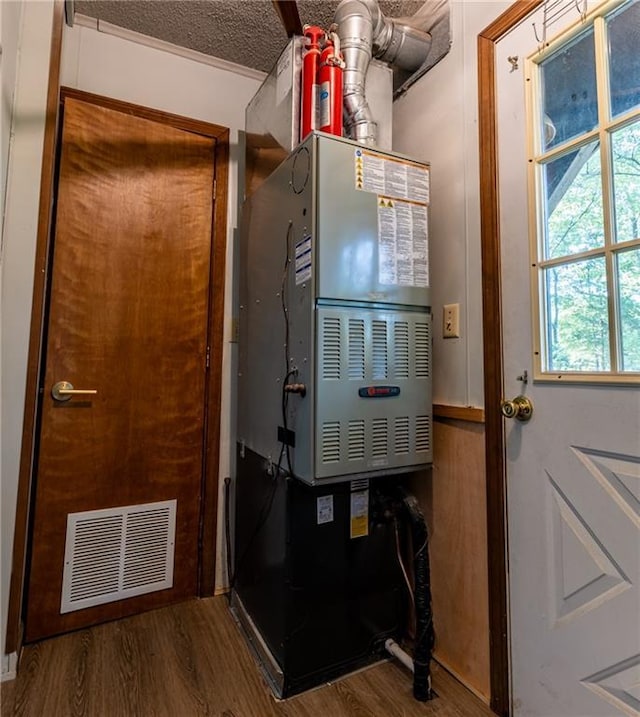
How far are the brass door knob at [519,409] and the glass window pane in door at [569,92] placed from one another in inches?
31.1

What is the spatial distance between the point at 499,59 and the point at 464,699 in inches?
86.4

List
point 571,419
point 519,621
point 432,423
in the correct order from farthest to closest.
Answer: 1. point 432,423
2. point 519,621
3. point 571,419

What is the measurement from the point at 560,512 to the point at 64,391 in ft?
6.18

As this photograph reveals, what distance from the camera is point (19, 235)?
A: 4.82 ft

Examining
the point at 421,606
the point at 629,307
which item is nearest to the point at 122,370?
the point at 421,606

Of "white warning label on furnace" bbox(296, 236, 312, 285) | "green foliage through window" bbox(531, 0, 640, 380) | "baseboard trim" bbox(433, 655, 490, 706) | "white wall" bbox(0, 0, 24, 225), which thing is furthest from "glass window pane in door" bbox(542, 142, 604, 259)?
"white wall" bbox(0, 0, 24, 225)

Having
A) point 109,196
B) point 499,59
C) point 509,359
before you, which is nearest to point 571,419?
A: point 509,359

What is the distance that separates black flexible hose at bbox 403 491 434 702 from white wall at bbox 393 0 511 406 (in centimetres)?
45

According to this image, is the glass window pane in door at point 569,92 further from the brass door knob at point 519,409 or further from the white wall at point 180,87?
the white wall at point 180,87

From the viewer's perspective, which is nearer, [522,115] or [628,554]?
[628,554]

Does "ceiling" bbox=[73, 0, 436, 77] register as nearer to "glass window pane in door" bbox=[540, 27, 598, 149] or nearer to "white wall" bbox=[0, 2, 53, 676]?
"white wall" bbox=[0, 2, 53, 676]

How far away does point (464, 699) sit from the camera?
137 centimetres

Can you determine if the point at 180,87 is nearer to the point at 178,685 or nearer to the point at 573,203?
the point at 573,203

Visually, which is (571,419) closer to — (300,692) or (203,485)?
(300,692)
